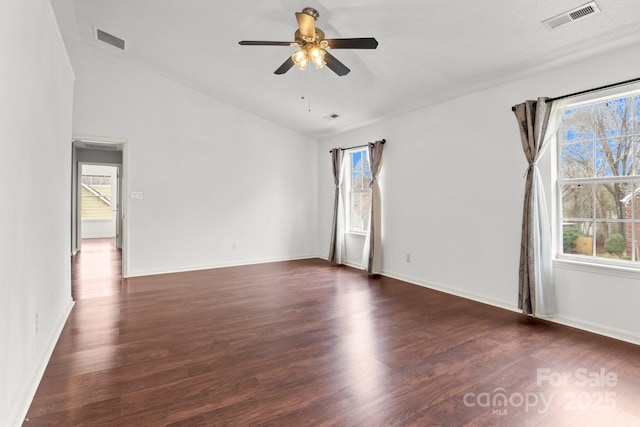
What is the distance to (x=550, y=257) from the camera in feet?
11.3

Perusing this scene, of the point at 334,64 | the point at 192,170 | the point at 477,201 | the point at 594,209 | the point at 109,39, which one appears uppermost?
the point at 109,39

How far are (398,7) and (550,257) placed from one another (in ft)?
9.59

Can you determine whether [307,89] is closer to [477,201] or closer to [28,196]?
[477,201]

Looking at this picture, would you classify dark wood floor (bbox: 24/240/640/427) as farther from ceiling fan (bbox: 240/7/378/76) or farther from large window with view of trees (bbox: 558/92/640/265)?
ceiling fan (bbox: 240/7/378/76)

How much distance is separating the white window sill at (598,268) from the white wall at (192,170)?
191 inches

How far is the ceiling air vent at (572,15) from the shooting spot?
2600 mm

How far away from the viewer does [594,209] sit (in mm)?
3275

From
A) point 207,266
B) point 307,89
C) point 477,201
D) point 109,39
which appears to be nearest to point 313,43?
point 307,89

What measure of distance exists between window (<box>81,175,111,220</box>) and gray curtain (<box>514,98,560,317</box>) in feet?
39.9

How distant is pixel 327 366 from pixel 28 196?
2.36 meters

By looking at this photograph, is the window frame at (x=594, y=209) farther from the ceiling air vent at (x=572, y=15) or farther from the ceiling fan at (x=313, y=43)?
the ceiling fan at (x=313, y=43)

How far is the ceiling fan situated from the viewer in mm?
2824

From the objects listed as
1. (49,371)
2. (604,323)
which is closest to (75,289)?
(49,371)

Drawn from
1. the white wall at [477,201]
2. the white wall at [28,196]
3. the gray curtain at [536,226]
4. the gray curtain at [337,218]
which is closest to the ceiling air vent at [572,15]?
the white wall at [477,201]
